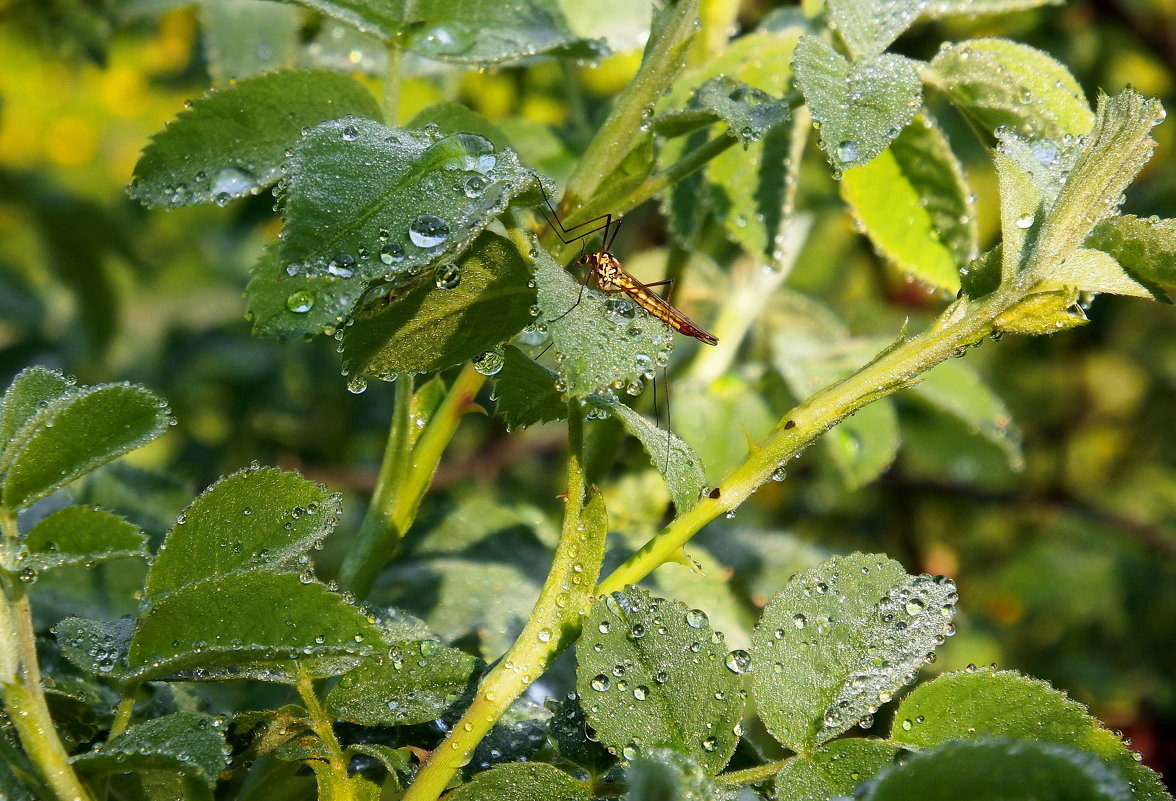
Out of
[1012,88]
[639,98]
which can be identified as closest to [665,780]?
[639,98]

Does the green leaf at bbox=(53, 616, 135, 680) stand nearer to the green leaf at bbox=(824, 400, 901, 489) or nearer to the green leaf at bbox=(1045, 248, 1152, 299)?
the green leaf at bbox=(1045, 248, 1152, 299)

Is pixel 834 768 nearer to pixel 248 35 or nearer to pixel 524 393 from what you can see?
pixel 524 393

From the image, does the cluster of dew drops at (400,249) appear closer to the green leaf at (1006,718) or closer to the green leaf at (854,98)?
the green leaf at (854,98)

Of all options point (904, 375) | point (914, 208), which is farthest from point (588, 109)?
point (904, 375)

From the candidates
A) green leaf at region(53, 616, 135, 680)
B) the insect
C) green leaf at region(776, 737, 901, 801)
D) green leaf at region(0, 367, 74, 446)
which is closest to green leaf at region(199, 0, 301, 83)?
the insect

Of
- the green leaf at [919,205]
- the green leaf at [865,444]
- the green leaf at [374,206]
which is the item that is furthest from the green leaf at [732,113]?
the green leaf at [865,444]

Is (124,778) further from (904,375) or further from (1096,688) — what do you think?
(1096,688)
